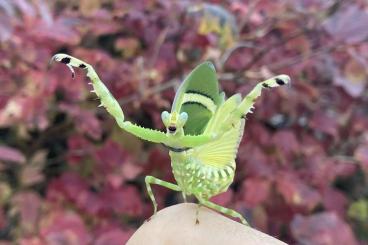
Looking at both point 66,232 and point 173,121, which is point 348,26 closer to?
point 66,232

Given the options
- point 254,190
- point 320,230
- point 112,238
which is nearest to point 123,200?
point 112,238

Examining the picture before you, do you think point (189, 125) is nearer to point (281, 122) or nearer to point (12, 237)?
point (12, 237)

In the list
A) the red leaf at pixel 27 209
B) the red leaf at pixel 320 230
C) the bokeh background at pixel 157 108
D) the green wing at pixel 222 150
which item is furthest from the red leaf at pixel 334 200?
the green wing at pixel 222 150

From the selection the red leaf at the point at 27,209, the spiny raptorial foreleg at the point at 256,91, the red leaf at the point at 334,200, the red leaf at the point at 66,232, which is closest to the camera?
the spiny raptorial foreleg at the point at 256,91

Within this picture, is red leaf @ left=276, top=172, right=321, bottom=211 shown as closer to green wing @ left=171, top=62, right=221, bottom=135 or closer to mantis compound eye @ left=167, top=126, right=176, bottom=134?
green wing @ left=171, top=62, right=221, bottom=135

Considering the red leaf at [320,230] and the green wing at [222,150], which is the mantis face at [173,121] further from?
the red leaf at [320,230]

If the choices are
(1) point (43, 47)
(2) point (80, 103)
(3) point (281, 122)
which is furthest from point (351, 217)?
(1) point (43, 47)
